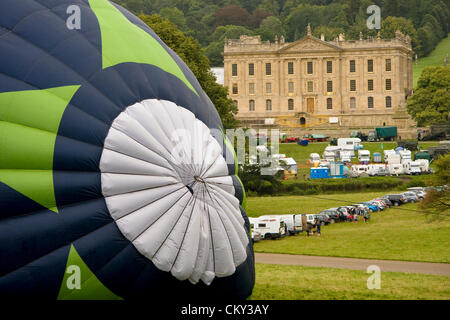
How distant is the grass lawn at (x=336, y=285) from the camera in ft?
44.3

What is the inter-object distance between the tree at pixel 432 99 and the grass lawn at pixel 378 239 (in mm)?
47308

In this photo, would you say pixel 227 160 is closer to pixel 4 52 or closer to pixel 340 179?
pixel 4 52

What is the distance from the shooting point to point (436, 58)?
153125 millimetres

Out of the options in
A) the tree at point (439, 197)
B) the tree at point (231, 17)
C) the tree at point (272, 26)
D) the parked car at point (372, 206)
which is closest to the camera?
the tree at point (439, 197)

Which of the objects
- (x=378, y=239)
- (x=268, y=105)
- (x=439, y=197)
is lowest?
(x=378, y=239)

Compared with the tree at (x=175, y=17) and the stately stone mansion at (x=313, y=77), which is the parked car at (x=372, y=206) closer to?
the stately stone mansion at (x=313, y=77)

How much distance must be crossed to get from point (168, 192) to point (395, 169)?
4785 cm

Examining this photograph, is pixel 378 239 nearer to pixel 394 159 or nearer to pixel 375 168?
pixel 375 168

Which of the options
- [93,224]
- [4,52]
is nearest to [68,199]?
[93,224]

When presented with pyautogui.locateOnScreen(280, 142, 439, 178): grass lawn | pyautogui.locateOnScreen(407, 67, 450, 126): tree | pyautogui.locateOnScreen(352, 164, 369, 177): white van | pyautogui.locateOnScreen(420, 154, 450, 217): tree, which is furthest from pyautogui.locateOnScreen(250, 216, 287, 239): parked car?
pyautogui.locateOnScreen(407, 67, 450, 126): tree

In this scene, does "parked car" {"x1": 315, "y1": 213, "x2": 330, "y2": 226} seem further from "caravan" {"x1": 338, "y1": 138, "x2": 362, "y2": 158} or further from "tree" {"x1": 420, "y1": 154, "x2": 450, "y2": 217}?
"caravan" {"x1": 338, "y1": 138, "x2": 362, "y2": 158}

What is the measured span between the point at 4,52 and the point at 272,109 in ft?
301

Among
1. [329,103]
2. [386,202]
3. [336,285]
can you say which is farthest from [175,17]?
[336,285]

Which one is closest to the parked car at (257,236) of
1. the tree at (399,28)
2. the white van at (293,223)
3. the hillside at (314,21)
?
the white van at (293,223)
